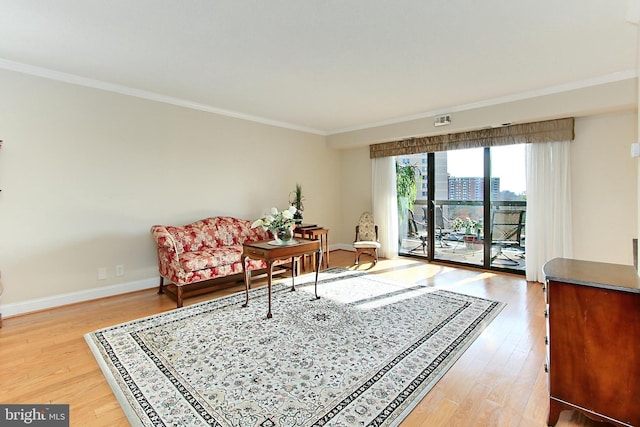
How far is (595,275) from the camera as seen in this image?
5.56ft

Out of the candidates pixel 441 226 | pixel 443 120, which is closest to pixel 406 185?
pixel 441 226

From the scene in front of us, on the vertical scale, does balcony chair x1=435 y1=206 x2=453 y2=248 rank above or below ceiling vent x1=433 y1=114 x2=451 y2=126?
below

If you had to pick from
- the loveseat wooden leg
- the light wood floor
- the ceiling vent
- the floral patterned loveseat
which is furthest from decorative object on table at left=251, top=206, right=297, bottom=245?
the ceiling vent

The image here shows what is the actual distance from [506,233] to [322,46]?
4.00 metres

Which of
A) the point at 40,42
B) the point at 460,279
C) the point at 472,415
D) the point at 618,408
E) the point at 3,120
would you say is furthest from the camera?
the point at 460,279

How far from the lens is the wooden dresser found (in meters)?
1.50

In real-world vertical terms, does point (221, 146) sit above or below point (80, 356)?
above

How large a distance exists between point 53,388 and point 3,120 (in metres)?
2.77

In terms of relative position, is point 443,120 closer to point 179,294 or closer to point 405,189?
point 405,189

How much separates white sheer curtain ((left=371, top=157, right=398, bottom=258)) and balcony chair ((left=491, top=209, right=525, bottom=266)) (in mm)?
1698

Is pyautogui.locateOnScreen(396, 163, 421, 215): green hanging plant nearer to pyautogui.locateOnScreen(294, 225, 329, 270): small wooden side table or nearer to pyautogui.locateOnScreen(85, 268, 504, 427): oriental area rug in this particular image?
pyautogui.locateOnScreen(294, 225, 329, 270): small wooden side table

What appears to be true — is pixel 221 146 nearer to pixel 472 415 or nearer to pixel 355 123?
pixel 355 123

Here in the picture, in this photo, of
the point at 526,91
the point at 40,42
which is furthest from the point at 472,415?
the point at 40,42

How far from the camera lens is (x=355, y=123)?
5.80 metres
